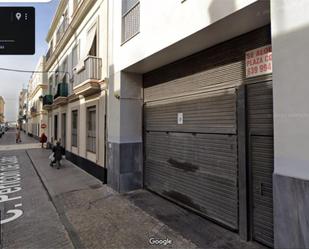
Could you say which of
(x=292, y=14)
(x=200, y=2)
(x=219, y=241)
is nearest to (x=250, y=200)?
(x=219, y=241)

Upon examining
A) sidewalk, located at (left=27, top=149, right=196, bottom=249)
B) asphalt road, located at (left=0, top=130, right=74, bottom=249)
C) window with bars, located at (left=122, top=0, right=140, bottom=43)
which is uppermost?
window with bars, located at (left=122, top=0, right=140, bottom=43)

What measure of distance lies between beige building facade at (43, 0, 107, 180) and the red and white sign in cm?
535

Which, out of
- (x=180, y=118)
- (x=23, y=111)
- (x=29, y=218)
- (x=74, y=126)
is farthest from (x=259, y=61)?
(x=23, y=111)

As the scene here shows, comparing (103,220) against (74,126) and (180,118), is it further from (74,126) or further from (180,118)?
(74,126)

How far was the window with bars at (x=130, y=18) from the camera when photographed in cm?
679

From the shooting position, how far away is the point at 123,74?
742 cm

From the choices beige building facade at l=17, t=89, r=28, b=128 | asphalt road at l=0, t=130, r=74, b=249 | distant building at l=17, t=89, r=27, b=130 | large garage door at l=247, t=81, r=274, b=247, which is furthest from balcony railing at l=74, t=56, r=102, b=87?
distant building at l=17, t=89, r=27, b=130

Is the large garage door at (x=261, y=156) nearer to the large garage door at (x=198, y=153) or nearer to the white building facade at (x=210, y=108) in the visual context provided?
the white building facade at (x=210, y=108)

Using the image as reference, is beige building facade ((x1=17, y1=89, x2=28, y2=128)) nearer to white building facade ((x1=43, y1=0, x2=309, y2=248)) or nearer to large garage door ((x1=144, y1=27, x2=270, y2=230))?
white building facade ((x1=43, y1=0, x2=309, y2=248))

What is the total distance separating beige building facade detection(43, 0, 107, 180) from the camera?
29.5ft

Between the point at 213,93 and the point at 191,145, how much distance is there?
1.28 meters

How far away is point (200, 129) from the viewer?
538cm

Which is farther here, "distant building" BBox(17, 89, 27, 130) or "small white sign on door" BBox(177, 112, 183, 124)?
"distant building" BBox(17, 89, 27, 130)

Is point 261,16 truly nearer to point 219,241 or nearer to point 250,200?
point 250,200
